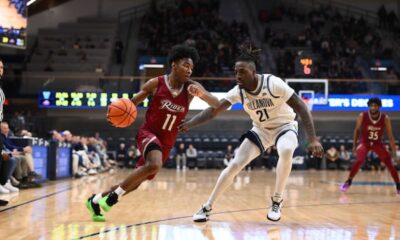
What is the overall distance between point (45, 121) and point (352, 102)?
41.1ft

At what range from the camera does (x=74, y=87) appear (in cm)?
2105

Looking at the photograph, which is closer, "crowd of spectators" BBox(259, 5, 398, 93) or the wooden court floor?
the wooden court floor

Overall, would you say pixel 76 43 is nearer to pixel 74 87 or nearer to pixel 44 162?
pixel 74 87

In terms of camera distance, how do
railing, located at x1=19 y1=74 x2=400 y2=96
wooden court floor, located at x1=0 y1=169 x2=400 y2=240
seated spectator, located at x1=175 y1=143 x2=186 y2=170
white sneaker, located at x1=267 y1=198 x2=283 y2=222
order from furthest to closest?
seated spectator, located at x1=175 y1=143 x2=186 y2=170 < railing, located at x1=19 y1=74 x2=400 y2=96 < white sneaker, located at x1=267 y1=198 x2=283 y2=222 < wooden court floor, located at x1=0 y1=169 x2=400 y2=240

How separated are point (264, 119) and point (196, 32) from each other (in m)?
21.9

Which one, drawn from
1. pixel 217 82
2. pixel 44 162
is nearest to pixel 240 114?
pixel 217 82

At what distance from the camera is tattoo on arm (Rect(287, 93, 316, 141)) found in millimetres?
5285

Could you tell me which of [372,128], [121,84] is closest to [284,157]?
[372,128]

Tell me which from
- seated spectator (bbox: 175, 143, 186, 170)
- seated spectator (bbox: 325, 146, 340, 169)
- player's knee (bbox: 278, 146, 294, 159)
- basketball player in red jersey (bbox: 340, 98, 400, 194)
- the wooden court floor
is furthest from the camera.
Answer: seated spectator (bbox: 325, 146, 340, 169)

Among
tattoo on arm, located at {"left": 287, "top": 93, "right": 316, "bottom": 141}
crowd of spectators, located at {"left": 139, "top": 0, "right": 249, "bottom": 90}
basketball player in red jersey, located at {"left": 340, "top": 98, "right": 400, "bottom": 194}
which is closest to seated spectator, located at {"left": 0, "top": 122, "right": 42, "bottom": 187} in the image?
basketball player in red jersey, located at {"left": 340, "top": 98, "right": 400, "bottom": 194}

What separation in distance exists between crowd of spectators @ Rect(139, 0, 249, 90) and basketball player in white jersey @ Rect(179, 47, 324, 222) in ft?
60.7

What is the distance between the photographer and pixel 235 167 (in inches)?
220

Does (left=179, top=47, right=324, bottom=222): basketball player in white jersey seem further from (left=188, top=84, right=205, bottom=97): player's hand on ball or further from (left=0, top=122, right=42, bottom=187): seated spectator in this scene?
(left=0, top=122, right=42, bottom=187): seated spectator

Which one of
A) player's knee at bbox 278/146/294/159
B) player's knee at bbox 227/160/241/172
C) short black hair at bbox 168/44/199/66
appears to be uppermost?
short black hair at bbox 168/44/199/66
